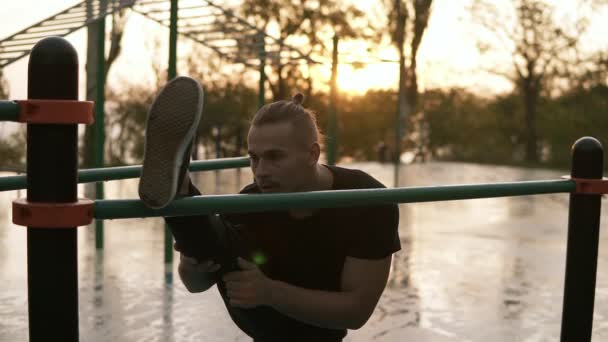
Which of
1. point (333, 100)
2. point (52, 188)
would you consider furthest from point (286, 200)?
point (333, 100)

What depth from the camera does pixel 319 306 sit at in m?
1.98

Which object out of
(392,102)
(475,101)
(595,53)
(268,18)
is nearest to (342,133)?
(392,102)

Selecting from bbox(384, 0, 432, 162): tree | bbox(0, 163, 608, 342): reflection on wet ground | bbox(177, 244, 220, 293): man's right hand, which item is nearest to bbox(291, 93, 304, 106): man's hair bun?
bbox(177, 244, 220, 293): man's right hand

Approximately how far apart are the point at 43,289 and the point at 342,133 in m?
27.5

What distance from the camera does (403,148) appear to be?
74.1ft

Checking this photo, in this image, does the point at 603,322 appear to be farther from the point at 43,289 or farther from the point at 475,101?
the point at 475,101

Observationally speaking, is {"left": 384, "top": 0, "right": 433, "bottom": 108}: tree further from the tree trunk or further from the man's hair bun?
the man's hair bun

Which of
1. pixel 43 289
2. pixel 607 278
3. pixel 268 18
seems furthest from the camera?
pixel 268 18

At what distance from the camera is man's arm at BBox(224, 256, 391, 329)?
192 cm

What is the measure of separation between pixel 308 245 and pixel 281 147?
0.92 ft

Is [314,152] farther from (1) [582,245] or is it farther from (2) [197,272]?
(1) [582,245]

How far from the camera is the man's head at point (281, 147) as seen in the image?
79.0 inches

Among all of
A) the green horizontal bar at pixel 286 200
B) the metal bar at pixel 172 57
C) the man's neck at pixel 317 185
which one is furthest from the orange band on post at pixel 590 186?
the metal bar at pixel 172 57

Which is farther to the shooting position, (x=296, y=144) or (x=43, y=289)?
(x=296, y=144)
